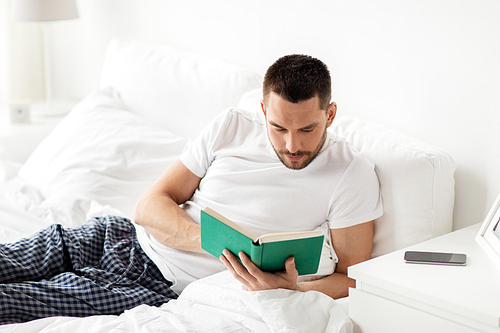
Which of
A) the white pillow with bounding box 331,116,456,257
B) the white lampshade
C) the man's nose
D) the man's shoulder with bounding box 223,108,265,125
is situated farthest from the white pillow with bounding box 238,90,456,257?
the white lampshade

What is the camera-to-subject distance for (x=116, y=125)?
2146 millimetres

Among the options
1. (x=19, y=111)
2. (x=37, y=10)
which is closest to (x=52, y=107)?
(x=19, y=111)

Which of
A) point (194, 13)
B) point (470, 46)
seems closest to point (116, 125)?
point (194, 13)

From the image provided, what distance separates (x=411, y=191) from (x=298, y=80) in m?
0.39

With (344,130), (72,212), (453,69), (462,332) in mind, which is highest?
(453,69)

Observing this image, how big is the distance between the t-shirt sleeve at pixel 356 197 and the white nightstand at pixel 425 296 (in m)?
0.18

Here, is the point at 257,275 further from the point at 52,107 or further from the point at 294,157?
the point at 52,107

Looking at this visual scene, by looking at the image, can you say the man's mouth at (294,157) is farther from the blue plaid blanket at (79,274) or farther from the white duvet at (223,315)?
the blue plaid blanket at (79,274)

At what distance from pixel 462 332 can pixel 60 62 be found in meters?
2.93

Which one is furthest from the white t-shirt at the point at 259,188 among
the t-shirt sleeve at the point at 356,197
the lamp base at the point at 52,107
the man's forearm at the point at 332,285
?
the lamp base at the point at 52,107

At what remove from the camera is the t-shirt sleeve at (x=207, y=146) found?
1.59 m

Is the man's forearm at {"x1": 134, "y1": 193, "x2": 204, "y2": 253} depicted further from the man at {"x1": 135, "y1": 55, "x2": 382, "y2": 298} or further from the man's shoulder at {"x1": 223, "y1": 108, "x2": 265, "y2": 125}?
the man's shoulder at {"x1": 223, "y1": 108, "x2": 265, "y2": 125}

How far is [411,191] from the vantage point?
53.7 inches

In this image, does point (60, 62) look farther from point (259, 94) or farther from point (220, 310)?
point (220, 310)
